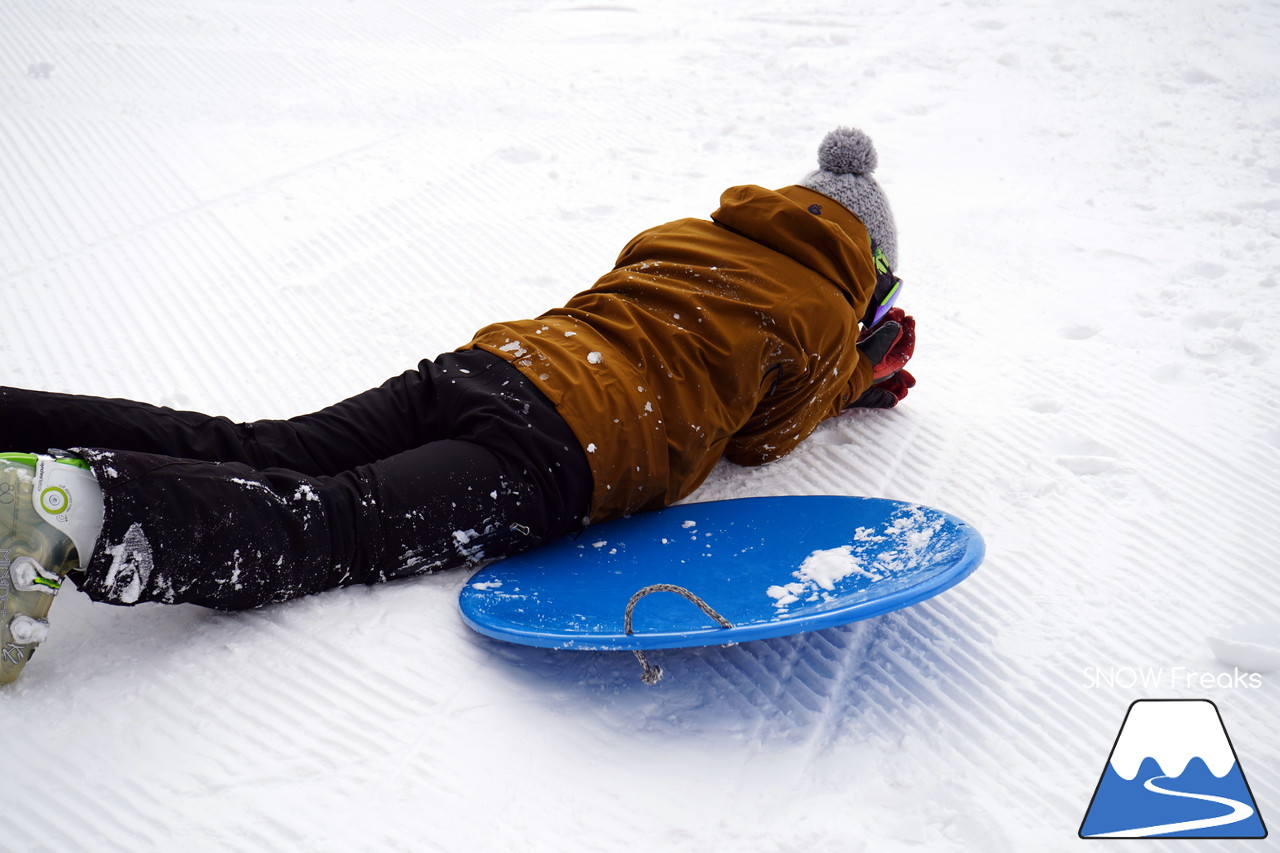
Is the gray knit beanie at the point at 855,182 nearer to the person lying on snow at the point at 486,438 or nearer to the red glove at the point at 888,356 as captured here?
the person lying on snow at the point at 486,438

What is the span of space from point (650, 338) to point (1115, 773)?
1064 mm

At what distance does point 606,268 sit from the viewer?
9.52 ft

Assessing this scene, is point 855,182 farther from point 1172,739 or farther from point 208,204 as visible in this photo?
point 208,204

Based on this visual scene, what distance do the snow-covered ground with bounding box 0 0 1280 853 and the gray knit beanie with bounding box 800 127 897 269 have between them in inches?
20.6

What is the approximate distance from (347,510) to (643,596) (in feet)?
1.66

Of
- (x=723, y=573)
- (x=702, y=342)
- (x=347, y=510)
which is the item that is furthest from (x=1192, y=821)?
(x=347, y=510)

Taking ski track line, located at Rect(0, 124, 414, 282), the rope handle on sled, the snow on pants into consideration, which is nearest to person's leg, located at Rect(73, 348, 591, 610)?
the snow on pants

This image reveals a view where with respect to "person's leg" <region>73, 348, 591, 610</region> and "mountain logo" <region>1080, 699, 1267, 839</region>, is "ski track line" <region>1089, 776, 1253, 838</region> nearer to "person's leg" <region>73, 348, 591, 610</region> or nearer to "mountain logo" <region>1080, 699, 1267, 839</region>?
"mountain logo" <region>1080, 699, 1267, 839</region>

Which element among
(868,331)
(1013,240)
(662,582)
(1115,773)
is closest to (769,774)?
(662,582)

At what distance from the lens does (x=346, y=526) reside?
1513mm

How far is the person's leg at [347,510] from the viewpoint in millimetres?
1335

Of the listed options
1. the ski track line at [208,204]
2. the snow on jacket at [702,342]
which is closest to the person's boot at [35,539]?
the snow on jacket at [702,342]

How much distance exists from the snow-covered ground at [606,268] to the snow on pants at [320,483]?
13 centimetres

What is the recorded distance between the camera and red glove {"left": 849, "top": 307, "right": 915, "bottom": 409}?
82.5 inches
